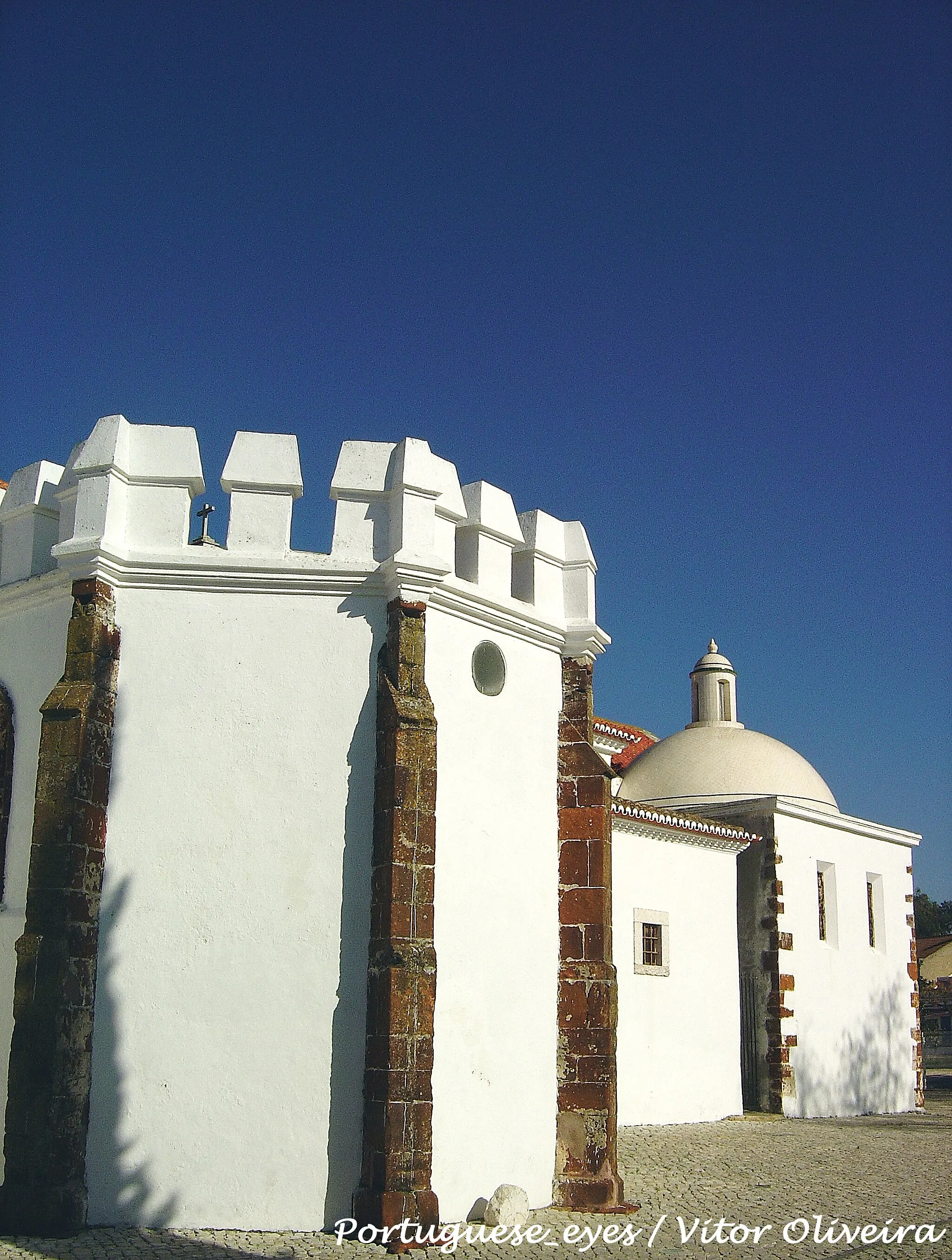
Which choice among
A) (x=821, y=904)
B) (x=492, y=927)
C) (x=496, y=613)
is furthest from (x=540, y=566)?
(x=821, y=904)

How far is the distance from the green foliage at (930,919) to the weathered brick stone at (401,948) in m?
59.0

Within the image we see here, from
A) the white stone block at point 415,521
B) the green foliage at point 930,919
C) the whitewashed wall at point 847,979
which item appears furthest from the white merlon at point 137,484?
the green foliage at point 930,919

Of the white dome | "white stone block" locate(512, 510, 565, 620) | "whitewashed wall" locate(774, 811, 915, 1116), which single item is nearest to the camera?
"white stone block" locate(512, 510, 565, 620)

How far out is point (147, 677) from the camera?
9.67 meters

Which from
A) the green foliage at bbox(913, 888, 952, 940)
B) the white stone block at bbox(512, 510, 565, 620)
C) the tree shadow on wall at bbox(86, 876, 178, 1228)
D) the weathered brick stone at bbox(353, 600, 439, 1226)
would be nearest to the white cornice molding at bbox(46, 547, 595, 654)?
the weathered brick stone at bbox(353, 600, 439, 1226)

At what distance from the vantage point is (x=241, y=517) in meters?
10.0

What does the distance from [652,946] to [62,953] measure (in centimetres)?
1022

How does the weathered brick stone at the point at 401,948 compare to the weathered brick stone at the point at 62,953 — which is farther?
the weathered brick stone at the point at 401,948

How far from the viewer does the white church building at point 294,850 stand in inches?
345

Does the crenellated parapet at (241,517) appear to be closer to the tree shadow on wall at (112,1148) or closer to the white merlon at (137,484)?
the white merlon at (137,484)

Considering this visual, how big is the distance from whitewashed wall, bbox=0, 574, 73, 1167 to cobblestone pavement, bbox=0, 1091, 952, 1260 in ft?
6.53

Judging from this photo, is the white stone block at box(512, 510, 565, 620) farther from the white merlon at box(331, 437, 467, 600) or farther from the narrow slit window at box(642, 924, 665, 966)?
the narrow slit window at box(642, 924, 665, 966)

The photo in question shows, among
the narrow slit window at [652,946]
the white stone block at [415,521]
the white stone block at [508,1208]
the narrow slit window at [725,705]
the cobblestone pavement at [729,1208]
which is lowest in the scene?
the cobblestone pavement at [729,1208]

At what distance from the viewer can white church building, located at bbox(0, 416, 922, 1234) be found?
877 cm
